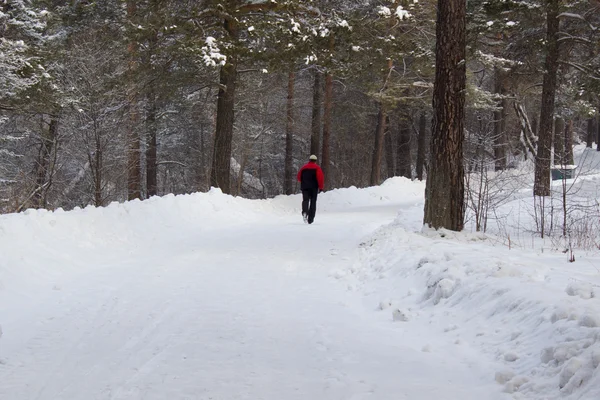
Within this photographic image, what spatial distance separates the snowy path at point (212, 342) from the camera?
354cm

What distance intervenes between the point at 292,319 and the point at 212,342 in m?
1.01

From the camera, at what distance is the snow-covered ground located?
3508mm

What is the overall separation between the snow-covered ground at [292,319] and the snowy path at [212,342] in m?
0.02

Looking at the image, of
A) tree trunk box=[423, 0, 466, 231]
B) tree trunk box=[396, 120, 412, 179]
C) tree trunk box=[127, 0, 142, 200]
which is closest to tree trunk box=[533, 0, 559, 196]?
tree trunk box=[423, 0, 466, 231]

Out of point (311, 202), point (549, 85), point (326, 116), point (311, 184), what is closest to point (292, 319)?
point (311, 202)

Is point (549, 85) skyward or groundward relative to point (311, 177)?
skyward

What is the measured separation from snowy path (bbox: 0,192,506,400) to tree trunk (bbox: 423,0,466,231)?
2403mm

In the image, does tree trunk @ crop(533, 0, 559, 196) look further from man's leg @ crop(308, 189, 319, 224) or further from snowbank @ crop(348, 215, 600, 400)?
snowbank @ crop(348, 215, 600, 400)

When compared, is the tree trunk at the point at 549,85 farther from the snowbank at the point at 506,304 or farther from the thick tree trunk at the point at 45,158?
the thick tree trunk at the point at 45,158

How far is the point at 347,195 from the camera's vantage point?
69.8 feet

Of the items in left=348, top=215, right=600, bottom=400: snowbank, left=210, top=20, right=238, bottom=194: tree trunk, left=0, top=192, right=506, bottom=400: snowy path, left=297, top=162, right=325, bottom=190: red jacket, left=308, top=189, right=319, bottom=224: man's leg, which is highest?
left=210, top=20, right=238, bottom=194: tree trunk

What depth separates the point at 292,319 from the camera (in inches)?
205

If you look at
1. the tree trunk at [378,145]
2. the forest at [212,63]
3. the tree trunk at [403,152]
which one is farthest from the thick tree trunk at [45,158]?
the tree trunk at [403,152]

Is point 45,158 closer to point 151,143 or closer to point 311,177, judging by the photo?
point 151,143
